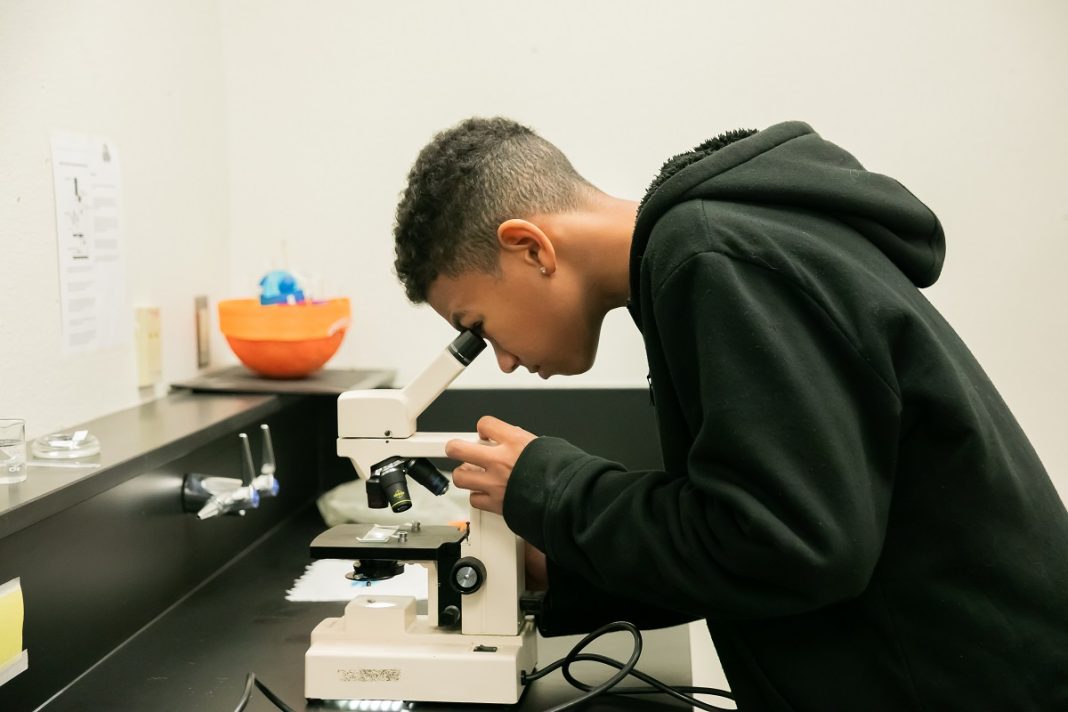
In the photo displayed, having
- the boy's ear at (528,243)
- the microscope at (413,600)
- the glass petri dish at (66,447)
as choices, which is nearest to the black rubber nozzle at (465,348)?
the microscope at (413,600)

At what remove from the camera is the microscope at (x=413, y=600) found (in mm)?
1124

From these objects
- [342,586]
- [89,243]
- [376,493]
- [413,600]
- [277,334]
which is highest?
[89,243]

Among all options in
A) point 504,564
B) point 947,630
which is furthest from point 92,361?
point 947,630

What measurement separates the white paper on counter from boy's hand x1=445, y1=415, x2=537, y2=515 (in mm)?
358

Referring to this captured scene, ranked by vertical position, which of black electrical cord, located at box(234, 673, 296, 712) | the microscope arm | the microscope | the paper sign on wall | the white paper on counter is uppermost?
the paper sign on wall

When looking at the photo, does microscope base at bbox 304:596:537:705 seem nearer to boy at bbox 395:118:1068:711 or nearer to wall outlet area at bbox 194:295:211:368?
boy at bbox 395:118:1068:711

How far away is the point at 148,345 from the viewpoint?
1763mm

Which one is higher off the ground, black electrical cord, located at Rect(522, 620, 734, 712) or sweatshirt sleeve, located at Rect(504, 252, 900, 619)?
sweatshirt sleeve, located at Rect(504, 252, 900, 619)

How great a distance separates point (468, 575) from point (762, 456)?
45 centimetres

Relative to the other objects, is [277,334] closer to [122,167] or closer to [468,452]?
[122,167]

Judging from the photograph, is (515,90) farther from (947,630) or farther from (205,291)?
(947,630)

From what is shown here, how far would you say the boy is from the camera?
2.74 feet

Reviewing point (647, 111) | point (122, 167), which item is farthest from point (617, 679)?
point (647, 111)

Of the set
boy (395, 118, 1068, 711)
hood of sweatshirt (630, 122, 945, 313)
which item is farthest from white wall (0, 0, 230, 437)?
hood of sweatshirt (630, 122, 945, 313)
